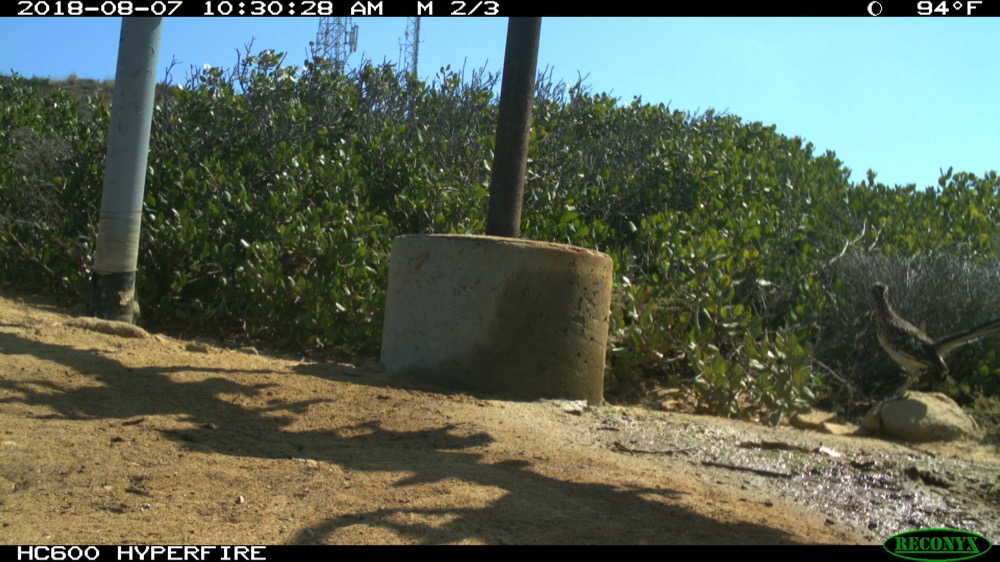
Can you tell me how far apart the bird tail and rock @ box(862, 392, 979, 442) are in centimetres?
46

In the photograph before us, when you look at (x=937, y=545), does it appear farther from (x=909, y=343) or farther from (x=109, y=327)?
(x=109, y=327)

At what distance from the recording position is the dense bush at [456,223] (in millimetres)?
7688

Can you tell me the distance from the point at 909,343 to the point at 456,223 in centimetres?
433

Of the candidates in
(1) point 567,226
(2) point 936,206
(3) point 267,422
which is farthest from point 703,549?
(2) point 936,206

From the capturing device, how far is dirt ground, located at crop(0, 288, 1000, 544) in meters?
3.17

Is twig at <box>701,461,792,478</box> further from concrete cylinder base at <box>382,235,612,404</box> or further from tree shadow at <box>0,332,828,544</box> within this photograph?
concrete cylinder base at <box>382,235,612,404</box>

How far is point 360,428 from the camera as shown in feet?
15.3

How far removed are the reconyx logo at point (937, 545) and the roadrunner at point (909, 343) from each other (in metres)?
3.09

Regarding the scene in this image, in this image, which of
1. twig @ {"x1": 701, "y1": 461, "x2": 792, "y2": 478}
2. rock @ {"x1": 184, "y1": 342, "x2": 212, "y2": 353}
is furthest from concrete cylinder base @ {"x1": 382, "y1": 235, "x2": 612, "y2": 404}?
rock @ {"x1": 184, "y1": 342, "x2": 212, "y2": 353}

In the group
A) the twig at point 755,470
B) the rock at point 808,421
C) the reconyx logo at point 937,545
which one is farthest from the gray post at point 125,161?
the reconyx logo at point 937,545

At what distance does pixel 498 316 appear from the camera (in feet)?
17.8

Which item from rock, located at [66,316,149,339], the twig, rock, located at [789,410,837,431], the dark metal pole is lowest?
rock, located at [789,410,837,431]

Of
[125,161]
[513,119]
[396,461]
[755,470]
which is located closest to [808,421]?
[755,470]

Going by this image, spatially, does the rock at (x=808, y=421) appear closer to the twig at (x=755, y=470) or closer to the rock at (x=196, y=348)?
the twig at (x=755, y=470)
